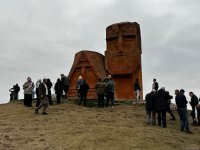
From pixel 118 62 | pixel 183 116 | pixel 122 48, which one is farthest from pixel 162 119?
pixel 122 48

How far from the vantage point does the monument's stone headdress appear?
35.5 meters

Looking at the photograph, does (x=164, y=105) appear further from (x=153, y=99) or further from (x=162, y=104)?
(x=153, y=99)

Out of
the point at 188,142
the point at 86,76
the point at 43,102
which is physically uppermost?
the point at 86,76

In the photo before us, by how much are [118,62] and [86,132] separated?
1886 centimetres

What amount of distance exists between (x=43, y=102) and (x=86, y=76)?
1486 centimetres

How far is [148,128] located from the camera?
64.3ft

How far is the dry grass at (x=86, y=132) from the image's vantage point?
15.5 meters

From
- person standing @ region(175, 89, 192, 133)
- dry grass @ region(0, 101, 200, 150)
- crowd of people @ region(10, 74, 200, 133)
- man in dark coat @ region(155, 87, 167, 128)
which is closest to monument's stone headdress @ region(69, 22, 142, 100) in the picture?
crowd of people @ region(10, 74, 200, 133)

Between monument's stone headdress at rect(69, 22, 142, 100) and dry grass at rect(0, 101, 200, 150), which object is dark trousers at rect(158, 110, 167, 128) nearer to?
dry grass at rect(0, 101, 200, 150)

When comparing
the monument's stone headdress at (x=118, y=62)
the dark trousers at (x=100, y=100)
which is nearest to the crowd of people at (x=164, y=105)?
the dark trousers at (x=100, y=100)

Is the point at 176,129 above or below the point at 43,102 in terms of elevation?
below

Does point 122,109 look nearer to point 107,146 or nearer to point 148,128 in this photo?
point 148,128

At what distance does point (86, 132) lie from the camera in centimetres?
1747

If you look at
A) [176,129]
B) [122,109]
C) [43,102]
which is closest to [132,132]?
[176,129]
